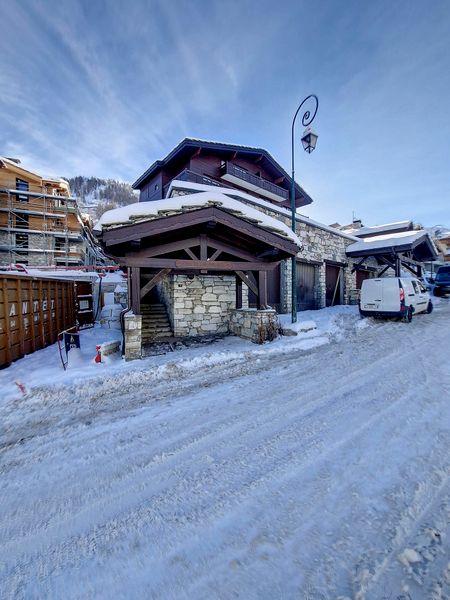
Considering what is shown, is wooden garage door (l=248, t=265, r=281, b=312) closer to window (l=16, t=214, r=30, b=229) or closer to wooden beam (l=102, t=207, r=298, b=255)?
wooden beam (l=102, t=207, r=298, b=255)

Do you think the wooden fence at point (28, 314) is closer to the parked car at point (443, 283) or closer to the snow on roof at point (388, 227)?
the snow on roof at point (388, 227)

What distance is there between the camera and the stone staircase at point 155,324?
827cm

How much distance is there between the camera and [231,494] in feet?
6.79

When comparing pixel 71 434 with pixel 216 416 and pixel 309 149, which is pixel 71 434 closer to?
pixel 216 416

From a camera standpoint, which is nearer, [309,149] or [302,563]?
[302,563]

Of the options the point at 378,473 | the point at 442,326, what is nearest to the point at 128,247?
the point at 378,473

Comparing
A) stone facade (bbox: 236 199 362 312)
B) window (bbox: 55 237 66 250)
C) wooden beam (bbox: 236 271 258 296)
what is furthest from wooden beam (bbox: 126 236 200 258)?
window (bbox: 55 237 66 250)

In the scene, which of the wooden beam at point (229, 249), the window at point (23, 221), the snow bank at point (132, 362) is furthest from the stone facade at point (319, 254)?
the window at point (23, 221)

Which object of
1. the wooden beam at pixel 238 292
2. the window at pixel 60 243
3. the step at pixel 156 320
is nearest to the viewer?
the wooden beam at pixel 238 292

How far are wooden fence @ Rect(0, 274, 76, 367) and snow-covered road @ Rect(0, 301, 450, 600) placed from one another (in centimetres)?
260

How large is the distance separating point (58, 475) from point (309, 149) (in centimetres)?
1054

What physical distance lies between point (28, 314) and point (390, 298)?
1172 cm

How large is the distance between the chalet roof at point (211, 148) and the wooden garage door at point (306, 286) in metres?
8.48

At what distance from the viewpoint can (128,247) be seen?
6.18 metres
